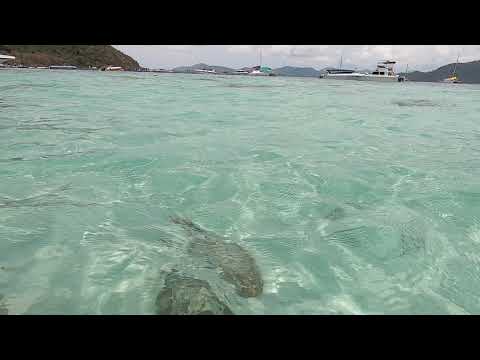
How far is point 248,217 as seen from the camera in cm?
798

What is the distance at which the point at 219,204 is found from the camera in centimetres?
873

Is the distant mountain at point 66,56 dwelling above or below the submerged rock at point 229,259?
above

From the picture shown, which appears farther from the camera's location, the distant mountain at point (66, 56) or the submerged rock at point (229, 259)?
the distant mountain at point (66, 56)

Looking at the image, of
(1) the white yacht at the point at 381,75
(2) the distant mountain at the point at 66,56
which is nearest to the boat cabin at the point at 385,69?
(1) the white yacht at the point at 381,75

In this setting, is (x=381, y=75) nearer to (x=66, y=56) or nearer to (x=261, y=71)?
(x=261, y=71)

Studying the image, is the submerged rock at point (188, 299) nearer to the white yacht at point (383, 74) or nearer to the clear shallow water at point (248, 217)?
the clear shallow water at point (248, 217)

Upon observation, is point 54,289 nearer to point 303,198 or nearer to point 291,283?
point 291,283

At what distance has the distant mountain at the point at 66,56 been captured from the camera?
12444 cm

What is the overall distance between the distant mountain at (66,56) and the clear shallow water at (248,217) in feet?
382

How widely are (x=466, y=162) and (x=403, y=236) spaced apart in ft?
26.7

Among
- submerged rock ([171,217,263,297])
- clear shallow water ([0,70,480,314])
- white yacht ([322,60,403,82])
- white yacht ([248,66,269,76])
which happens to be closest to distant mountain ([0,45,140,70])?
white yacht ([248,66,269,76])

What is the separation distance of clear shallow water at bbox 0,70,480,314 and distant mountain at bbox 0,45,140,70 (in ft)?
382

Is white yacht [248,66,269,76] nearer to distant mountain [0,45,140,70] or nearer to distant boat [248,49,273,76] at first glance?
distant boat [248,49,273,76]
